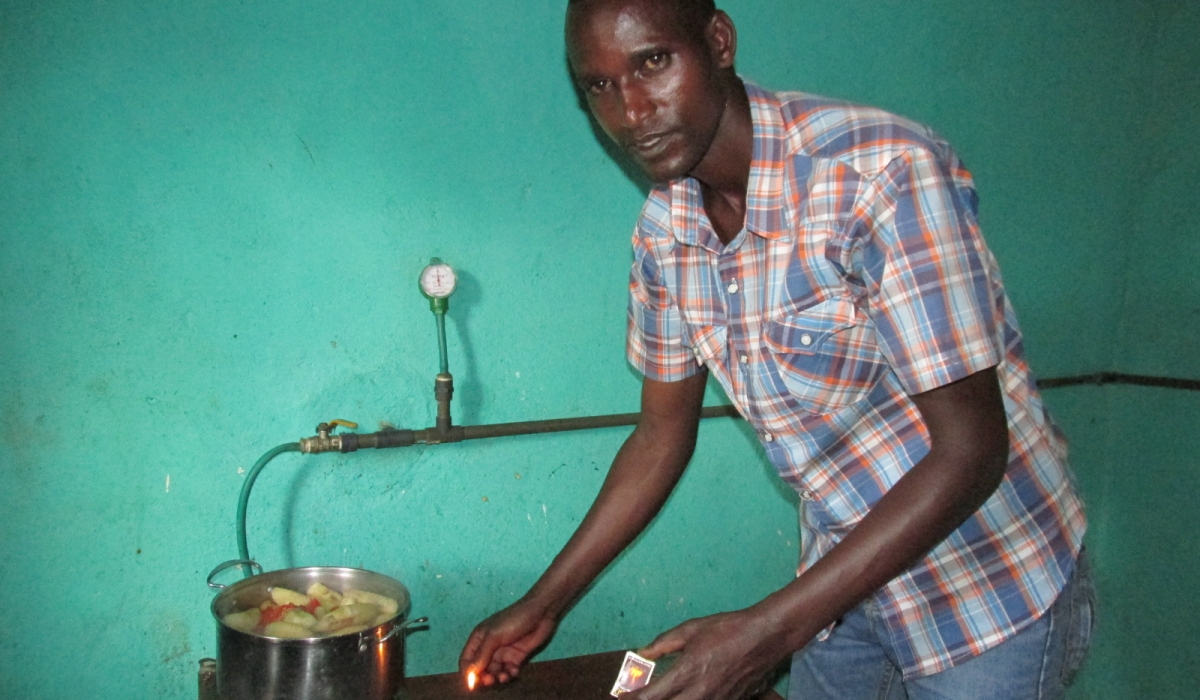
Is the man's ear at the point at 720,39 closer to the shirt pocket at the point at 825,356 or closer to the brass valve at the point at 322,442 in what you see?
the shirt pocket at the point at 825,356

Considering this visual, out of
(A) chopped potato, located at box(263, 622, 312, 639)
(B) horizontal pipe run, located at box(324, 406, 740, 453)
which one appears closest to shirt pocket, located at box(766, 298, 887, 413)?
(B) horizontal pipe run, located at box(324, 406, 740, 453)

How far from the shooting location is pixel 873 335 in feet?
4.25

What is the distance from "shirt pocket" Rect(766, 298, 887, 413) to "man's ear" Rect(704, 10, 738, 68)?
389mm

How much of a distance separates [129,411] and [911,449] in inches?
59.1

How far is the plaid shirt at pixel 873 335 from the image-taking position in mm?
1141

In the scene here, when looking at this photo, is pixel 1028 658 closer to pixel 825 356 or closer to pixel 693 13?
pixel 825 356

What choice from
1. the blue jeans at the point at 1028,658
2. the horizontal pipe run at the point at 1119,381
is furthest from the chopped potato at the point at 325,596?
the horizontal pipe run at the point at 1119,381

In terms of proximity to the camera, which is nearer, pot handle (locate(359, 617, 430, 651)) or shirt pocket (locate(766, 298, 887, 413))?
shirt pocket (locate(766, 298, 887, 413))

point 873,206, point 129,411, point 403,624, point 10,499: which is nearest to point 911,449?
point 873,206

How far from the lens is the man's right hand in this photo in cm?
158

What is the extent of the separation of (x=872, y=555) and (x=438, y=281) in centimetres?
111

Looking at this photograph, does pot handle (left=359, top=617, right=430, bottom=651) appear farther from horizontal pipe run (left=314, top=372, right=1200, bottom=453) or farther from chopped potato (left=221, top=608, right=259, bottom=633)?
horizontal pipe run (left=314, top=372, right=1200, bottom=453)

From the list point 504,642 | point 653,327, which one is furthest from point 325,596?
point 653,327

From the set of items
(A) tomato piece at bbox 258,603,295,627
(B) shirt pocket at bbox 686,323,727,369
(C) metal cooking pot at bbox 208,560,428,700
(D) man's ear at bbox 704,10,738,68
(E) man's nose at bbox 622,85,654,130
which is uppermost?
(D) man's ear at bbox 704,10,738,68
